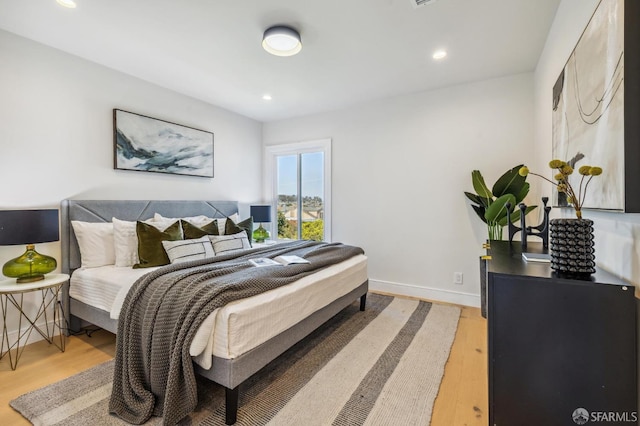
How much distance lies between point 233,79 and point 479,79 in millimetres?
2839

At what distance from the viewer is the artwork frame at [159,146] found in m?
3.14

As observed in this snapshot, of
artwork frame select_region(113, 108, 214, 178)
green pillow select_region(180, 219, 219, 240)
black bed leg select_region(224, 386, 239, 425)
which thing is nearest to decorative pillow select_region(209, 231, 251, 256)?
green pillow select_region(180, 219, 219, 240)

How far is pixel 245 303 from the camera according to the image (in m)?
1.76

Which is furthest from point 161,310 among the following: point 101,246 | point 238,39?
point 238,39

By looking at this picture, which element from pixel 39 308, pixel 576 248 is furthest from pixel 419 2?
pixel 39 308

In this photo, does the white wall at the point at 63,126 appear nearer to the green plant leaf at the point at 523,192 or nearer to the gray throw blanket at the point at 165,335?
the gray throw blanket at the point at 165,335

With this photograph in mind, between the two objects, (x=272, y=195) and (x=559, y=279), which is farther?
(x=272, y=195)

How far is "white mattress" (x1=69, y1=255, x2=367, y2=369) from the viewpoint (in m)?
1.61

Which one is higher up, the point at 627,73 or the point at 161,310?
the point at 627,73

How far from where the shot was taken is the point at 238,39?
2.50 m

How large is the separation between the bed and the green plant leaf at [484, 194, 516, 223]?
135 cm

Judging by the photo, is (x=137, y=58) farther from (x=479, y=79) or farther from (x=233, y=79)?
(x=479, y=79)

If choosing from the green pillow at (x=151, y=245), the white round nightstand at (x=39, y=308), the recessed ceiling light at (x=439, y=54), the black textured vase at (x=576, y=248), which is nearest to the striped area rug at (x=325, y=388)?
the white round nightstand at (x=39, y=308)

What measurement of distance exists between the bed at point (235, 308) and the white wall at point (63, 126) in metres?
0.18
